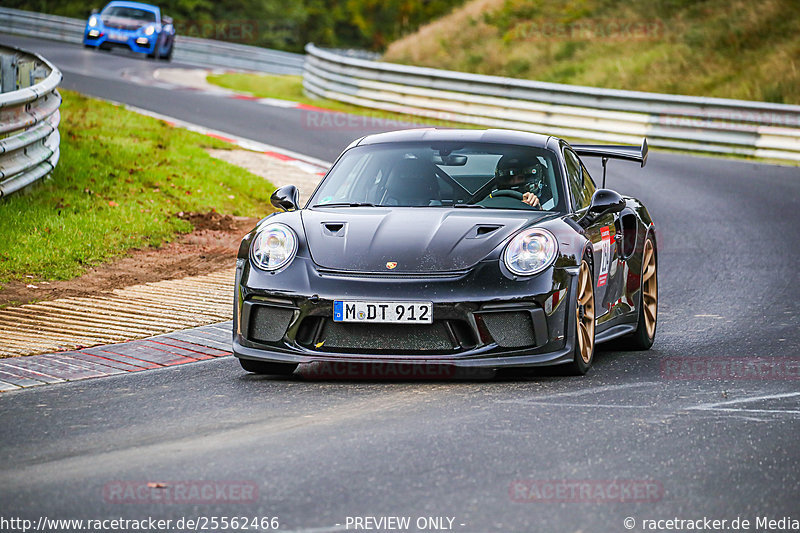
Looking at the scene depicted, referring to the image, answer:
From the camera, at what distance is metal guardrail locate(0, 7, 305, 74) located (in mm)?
41531

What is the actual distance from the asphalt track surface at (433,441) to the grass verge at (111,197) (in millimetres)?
3650

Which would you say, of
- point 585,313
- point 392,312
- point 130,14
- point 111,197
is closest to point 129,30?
point 130,14

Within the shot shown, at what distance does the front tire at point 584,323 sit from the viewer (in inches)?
262

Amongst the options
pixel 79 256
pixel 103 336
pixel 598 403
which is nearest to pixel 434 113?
pixel 79 256

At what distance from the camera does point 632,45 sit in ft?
107

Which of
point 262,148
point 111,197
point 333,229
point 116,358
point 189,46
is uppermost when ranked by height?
point 333,229

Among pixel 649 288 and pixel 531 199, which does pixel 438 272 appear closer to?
pixel 531 199

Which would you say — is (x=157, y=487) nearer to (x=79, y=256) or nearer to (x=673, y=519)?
(x=673, y=519)

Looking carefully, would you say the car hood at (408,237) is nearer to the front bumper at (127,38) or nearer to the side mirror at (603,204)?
the side mirror at (603,204)

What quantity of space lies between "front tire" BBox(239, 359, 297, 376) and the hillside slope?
20954 millimetres

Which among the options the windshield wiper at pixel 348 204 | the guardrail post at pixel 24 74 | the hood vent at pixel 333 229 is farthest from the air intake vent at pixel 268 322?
the guardrail post at pixel 24 74

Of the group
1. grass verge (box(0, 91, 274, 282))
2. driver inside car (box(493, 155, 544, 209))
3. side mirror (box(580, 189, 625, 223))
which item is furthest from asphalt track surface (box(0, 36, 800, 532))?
grass verge (box(0, 91, 274, 282))

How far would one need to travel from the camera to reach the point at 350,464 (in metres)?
4.87

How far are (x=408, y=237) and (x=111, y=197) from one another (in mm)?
6715
